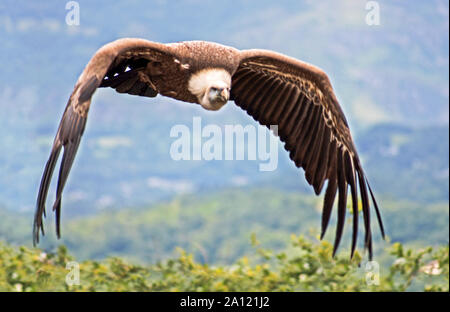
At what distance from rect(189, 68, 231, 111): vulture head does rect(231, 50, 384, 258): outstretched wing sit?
33.9 inches

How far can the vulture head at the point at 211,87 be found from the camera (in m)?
6.01

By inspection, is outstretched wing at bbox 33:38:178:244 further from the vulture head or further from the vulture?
the vulture head

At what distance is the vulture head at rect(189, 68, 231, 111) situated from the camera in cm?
601

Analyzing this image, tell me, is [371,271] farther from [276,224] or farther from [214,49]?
[276,224]

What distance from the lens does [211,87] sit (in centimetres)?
600

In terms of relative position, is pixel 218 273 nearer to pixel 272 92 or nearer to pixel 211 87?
pixel 272 92

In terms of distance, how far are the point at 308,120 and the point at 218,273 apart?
2112 mm

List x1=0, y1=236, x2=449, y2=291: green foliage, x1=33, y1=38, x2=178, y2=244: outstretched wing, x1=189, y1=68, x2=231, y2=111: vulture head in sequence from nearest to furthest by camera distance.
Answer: x1=33, y1=38, x2=178, y2=244: outstretched wing, x1=189, y1=68, x2=231, y2=111: vulture head, x1=0, y1=236, x2=449, y2=291: green foliage

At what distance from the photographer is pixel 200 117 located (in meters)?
14.4

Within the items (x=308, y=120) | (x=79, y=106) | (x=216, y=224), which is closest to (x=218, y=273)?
(x=308, y=120)

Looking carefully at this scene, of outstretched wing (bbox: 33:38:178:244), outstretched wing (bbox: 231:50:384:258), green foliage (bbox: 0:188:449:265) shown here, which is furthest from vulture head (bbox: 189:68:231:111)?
green foliage (bbox: 0:188:449:265)

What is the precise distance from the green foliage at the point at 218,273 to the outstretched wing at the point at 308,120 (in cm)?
147
